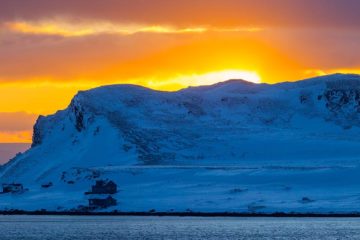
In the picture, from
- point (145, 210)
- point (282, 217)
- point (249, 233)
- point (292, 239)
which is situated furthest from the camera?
point (145, 210)

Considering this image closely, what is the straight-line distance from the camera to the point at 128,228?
15950 centimetres

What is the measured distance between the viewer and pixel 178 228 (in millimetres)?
159375

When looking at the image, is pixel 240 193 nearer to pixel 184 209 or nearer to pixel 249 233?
pixel 184 209

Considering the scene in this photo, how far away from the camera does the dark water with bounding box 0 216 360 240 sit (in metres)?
145

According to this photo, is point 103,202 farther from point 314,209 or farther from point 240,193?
point 314,209

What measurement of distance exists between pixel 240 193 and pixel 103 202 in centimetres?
2392

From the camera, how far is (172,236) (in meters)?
145

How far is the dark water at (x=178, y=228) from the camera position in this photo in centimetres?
14512

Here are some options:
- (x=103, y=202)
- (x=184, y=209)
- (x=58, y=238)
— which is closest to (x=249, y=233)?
(x=58, y=238)

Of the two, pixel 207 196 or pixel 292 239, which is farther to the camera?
pixel 207 196

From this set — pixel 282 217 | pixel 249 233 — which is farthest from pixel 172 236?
pixel 282 217

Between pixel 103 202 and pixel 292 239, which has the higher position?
pixel 103 202

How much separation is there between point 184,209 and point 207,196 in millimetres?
9092

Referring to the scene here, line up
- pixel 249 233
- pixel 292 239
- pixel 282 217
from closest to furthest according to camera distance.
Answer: pixel 292 239 → pixel 249 233 → pixel 282 217
